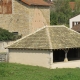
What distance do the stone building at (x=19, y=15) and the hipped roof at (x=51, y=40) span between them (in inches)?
494

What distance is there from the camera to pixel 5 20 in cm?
5409

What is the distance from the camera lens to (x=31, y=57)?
3734 centimetres

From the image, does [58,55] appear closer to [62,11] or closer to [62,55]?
[62,55]

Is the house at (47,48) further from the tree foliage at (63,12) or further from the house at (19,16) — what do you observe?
the tree foliage at (63,12)

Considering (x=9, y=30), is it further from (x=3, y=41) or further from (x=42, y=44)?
(x=42, y=44)

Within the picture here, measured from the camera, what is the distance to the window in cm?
5394

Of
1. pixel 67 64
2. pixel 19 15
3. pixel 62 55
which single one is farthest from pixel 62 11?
pixel 67 64

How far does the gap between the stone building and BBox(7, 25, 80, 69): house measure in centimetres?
1261

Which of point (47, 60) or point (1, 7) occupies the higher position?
point (1, 7)

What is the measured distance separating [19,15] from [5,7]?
2.36 m

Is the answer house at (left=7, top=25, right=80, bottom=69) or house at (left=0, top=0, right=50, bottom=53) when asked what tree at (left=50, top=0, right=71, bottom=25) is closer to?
house at (left=0, top=0, right=50, bottom=53)

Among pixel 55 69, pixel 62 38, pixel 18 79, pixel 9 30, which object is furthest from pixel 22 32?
pixel 18 79

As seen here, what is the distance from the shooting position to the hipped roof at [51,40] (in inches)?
1464

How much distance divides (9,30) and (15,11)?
263cm
